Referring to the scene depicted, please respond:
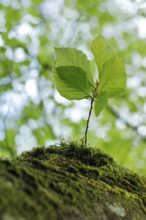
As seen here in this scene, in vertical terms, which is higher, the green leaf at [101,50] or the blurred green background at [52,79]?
the blurred green background at [52,79]

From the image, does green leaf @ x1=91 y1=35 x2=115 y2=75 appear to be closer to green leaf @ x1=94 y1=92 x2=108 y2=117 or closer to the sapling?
the sapling

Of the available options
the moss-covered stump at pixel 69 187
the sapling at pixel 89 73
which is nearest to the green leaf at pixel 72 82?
the sapling at pixel 89 73

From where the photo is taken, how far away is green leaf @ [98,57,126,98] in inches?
48.2

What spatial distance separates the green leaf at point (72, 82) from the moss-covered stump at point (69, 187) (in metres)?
0.19

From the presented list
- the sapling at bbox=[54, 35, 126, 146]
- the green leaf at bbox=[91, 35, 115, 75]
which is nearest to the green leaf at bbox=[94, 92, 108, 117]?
the sapling at bbox=[54, 35, 126, 146]

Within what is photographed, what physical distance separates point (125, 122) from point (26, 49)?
3.53 m

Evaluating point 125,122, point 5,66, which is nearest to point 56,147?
point 5,66

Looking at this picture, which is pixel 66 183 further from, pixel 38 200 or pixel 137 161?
pixel 137 161

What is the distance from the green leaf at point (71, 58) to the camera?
3.95ft

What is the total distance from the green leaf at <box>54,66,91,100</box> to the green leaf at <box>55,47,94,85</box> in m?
0.02

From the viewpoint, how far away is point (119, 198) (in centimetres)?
99

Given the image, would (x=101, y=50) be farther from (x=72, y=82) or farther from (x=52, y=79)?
(x=52, y=79)

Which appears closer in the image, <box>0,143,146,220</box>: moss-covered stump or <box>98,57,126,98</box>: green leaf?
<box>0,143,146,220</box>: moss-covered stump

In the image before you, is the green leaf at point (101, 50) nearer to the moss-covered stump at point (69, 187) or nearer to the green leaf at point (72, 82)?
the green leaf at point (72, 82)
